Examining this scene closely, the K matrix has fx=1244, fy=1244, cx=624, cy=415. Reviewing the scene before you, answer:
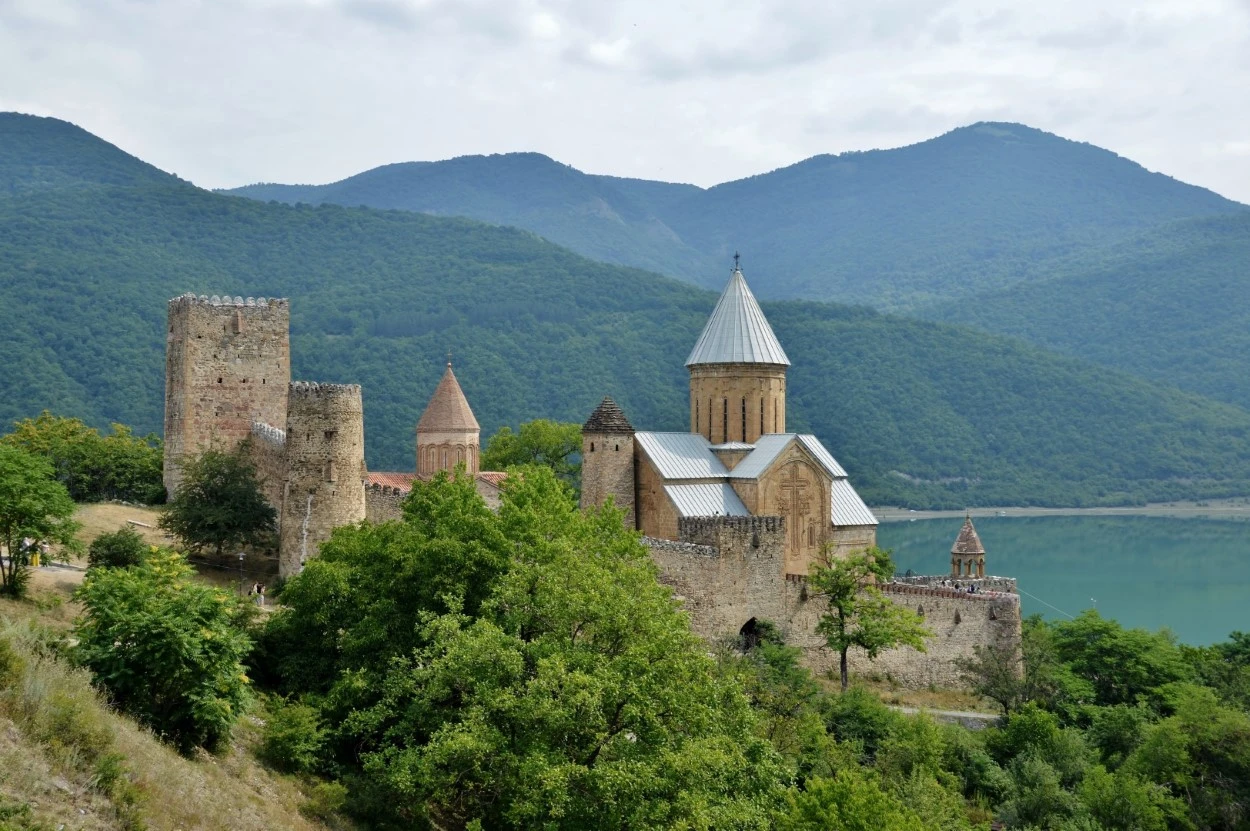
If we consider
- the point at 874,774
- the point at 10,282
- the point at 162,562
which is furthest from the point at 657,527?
the point at 10,282

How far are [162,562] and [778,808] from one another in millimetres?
6599

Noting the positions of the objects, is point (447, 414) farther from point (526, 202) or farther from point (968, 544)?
point (526, 202)

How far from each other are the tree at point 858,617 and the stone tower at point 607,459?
13.2ft

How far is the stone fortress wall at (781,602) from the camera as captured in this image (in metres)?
19.0

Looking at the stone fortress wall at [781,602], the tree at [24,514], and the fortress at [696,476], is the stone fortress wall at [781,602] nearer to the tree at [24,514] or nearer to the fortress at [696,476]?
the fortress at [696,476]

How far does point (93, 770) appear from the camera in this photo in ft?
28.3

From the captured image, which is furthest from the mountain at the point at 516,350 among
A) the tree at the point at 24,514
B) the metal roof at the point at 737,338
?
the tree at the point at 24,514

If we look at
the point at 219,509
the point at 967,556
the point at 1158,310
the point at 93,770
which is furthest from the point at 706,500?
the point at 1158,310

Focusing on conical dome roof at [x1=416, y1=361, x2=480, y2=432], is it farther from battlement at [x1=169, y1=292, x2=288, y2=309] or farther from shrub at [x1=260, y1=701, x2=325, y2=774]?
shrub at [x1=260, y1=701, x2=325, y2=774]

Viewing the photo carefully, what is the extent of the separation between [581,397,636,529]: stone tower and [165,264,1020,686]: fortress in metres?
0.03

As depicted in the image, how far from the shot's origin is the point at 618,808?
10.5m

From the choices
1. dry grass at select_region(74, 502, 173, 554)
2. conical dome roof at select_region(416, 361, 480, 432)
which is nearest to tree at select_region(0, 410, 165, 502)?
dry grass at select_region(74, 502, 173, 554)

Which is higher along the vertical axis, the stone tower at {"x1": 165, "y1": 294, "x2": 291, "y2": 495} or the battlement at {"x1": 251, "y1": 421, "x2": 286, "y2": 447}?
the stone tower at {"x1": 165, "y1": 294, "x2": 291, "y2": 495}

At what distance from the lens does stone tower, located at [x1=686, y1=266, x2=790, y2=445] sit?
24281 mm
